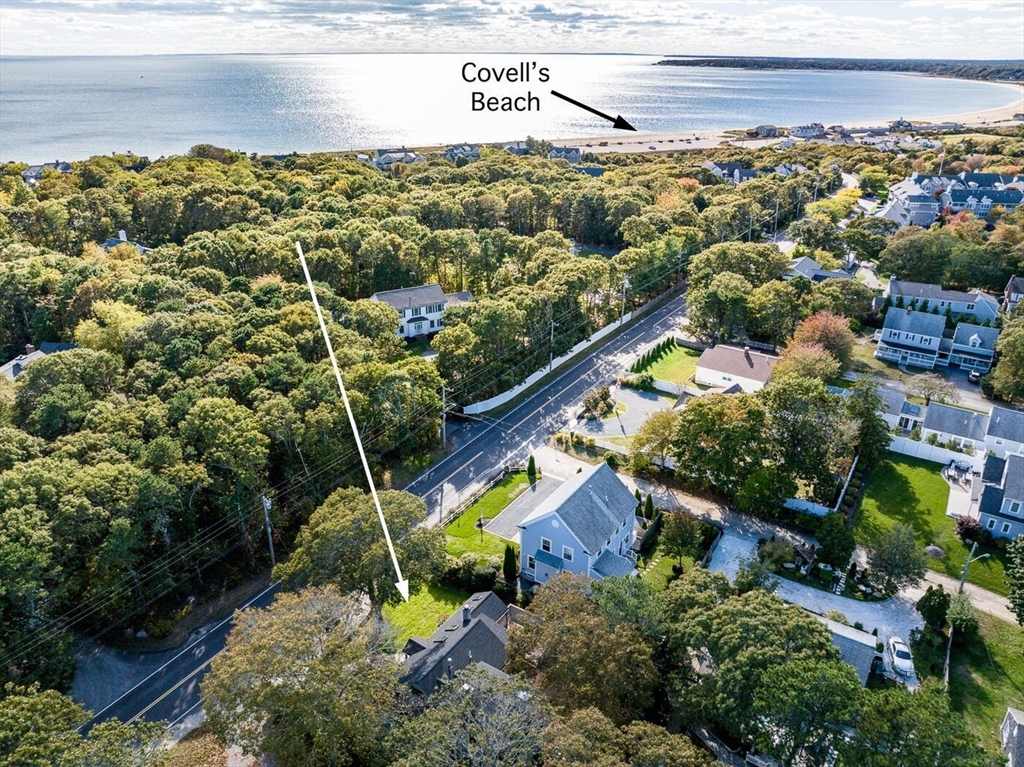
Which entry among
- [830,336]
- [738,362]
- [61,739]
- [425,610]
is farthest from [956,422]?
[61,739]

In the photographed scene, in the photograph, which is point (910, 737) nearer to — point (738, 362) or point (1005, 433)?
point (1005, 433)

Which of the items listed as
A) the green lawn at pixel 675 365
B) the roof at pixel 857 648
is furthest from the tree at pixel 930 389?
the roof at pixel 857 648

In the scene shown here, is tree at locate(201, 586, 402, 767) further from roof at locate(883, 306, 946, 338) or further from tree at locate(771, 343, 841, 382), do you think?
roof at locate(883, 306, 946, 338)

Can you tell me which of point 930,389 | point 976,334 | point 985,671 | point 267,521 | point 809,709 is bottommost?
point 985,671

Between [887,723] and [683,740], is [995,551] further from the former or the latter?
[683,740]

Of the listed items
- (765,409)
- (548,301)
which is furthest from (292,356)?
(765,409)

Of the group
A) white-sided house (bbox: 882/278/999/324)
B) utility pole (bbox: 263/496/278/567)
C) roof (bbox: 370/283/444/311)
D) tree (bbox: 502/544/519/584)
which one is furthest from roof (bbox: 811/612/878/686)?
white-sided house (bbox: 882/278/999/324)
